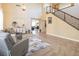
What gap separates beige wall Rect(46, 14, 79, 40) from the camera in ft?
27.5

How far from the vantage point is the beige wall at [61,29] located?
8384 millimetres

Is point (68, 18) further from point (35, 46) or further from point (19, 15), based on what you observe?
point (35, 46)

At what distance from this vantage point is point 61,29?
32.1 feet

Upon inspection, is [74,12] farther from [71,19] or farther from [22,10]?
[22,10]

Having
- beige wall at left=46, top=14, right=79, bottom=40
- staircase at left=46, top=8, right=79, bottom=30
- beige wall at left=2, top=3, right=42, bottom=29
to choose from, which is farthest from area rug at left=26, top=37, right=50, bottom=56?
staircase at left=46, top=8, right=79, bottom=30

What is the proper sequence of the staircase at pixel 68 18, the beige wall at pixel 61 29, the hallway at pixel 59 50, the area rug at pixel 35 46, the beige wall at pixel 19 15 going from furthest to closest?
the staircase at pixel 68 18, the beige wall at pixel 61 29, the beige wall at pixel 19 15, the area rug at pixel 35 46, the hallway at pixel 59 50

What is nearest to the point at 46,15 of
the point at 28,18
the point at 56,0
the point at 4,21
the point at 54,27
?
the point at 54,27

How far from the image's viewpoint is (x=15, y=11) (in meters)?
7.67

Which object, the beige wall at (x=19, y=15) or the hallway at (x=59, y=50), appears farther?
the beige wall at (x=19, y=15)

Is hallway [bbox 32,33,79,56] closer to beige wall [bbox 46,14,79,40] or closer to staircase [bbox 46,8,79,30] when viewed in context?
beige wall [bbox 46,14,79,40]

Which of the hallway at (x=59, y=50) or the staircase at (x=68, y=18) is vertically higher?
the staircase at (x=68, y=18)

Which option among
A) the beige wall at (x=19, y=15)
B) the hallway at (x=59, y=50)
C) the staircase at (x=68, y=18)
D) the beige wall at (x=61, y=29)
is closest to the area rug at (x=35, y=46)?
the hallway at (x=59, y=50)

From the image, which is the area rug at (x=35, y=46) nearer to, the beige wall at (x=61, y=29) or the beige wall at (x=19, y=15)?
the beige wall at (x=19, y=15)

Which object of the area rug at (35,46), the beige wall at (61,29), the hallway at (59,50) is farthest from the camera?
the beige wall at (61,29)
